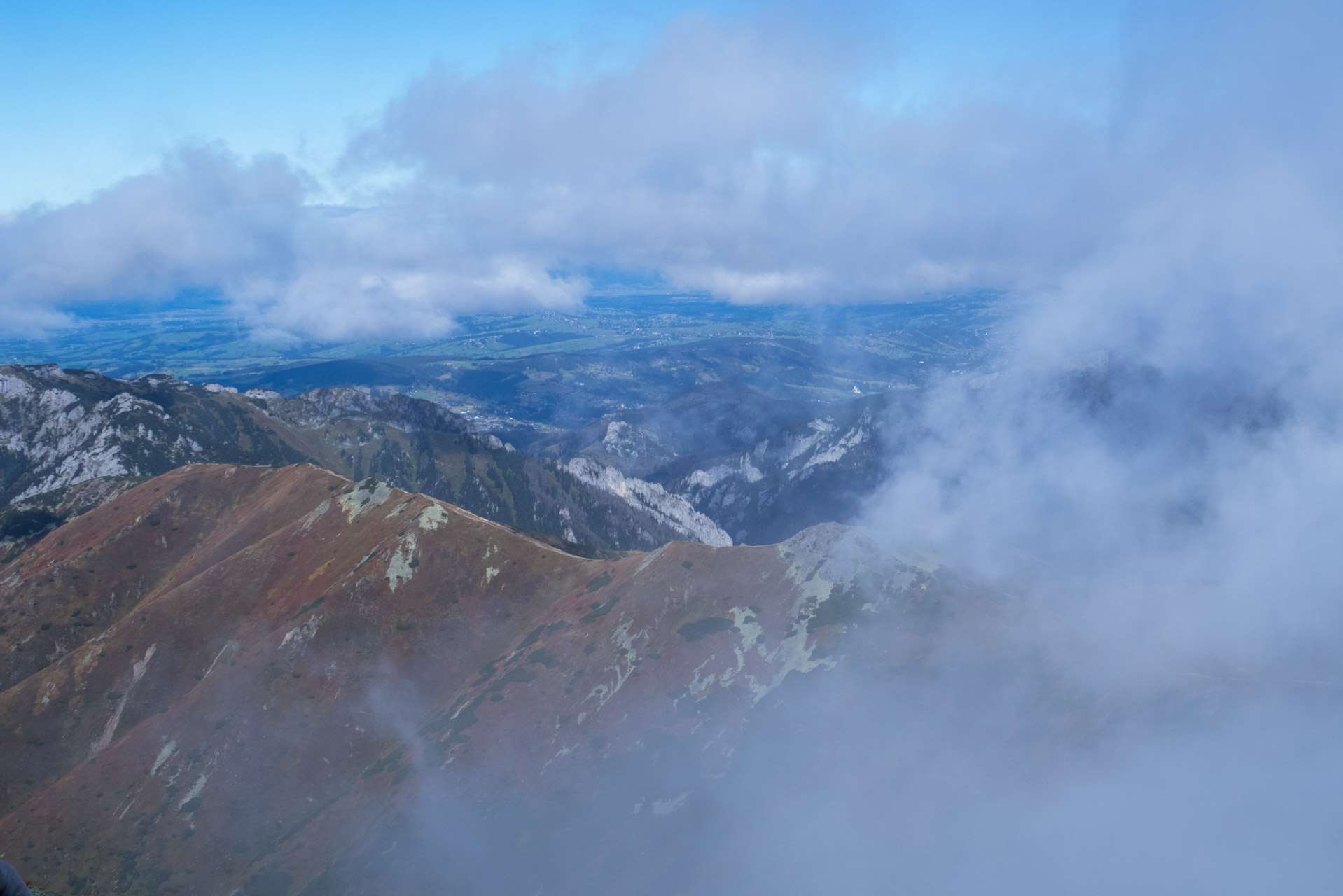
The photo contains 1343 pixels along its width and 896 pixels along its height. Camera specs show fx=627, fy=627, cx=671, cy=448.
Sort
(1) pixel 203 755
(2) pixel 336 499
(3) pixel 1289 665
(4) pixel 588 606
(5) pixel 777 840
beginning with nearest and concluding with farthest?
(5) pixel 777 840 → (3) pixel 1289 665 → (1) pixel 203 755 → (4) pixel 588 606 → (2) pixel 336 499

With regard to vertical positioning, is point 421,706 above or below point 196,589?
below

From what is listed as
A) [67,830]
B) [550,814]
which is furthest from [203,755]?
[550,814]

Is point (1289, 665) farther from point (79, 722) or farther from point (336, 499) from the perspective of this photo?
point (79, 722)

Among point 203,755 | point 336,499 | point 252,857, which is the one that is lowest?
point 252,857

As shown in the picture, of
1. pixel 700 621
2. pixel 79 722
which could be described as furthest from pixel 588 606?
pixel 79 722

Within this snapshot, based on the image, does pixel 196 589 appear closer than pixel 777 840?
No

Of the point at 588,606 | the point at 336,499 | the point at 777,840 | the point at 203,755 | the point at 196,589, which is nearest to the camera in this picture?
the point at 777,840
